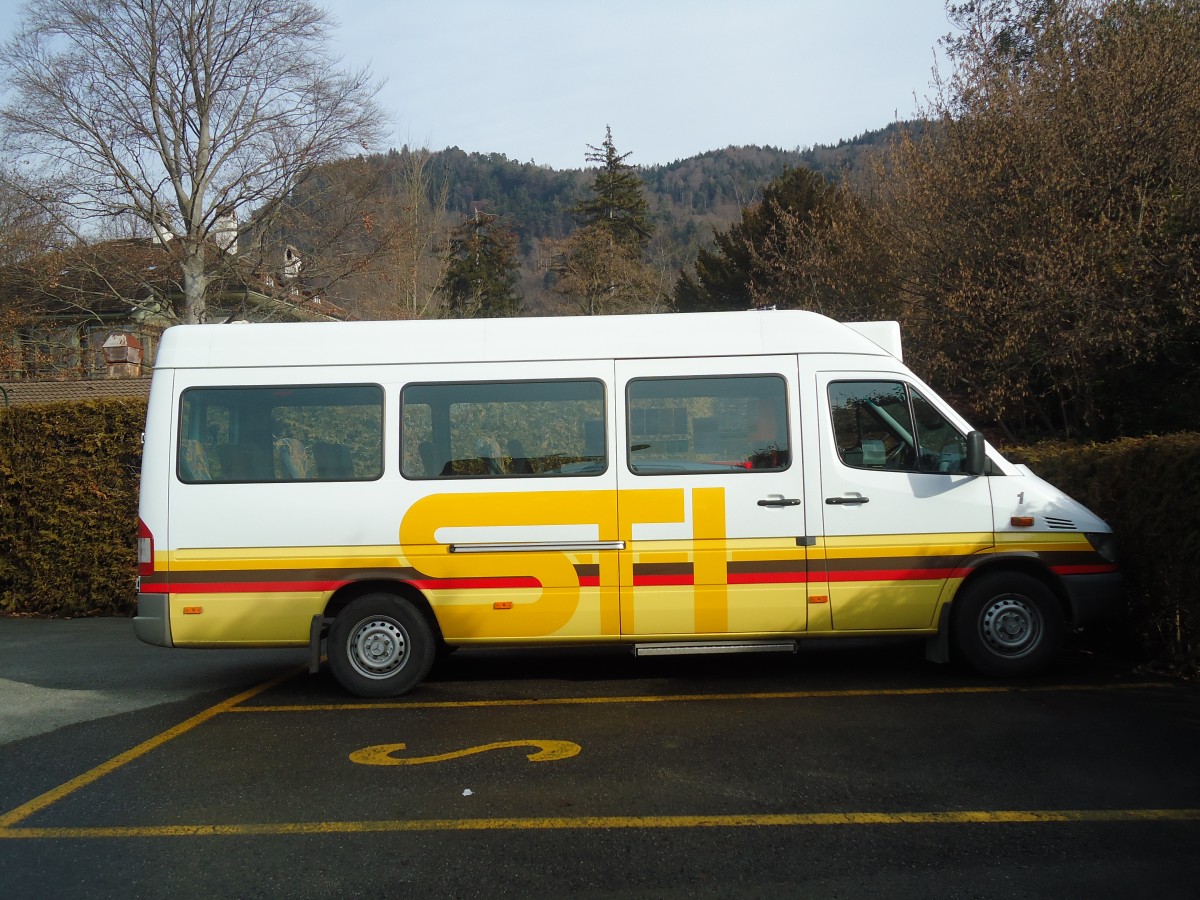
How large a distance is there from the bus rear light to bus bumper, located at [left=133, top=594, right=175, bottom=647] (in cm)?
18

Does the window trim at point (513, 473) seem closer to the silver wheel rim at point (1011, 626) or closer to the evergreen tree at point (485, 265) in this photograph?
the silver wheel rim at point (1011, 626)

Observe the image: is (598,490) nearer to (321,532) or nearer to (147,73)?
(321,532)

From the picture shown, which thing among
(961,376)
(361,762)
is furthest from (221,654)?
(961,376)

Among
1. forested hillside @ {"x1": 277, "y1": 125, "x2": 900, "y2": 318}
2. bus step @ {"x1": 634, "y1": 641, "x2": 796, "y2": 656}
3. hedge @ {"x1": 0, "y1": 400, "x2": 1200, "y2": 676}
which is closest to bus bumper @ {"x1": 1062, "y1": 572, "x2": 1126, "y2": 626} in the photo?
bus step @ {"x1": 634, "y1": 641, "x2": 796, "y2": 656}

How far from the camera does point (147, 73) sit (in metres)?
24.4

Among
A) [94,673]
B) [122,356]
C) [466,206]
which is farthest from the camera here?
[466,206]

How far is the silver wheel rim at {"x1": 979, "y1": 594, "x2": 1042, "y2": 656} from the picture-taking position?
23.5ft

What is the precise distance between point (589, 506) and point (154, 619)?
322cm

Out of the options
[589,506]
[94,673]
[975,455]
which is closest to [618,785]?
[589,506]

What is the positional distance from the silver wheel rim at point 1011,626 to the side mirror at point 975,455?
95 centimetres

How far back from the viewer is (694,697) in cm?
713

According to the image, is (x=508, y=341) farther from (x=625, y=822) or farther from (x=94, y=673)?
(x=94, y=673)

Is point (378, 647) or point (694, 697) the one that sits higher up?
point (378, 647)

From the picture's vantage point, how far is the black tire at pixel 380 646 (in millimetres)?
7207
